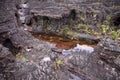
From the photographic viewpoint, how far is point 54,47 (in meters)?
11.2

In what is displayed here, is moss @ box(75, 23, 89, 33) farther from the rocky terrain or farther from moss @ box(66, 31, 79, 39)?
moss @ box(66, 31, 79, 39)

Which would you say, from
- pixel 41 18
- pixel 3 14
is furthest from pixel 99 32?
pixel 3 14

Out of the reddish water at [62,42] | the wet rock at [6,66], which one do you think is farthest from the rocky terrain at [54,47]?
the reddish water at [62,42]

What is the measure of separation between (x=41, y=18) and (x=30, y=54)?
744 centimetres

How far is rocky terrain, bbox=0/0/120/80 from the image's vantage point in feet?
20.9

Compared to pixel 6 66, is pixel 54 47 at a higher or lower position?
lower

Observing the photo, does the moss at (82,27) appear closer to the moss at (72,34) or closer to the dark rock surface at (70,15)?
the dark rock surface at (70,15)

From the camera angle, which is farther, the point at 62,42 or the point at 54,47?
the point at 62,42

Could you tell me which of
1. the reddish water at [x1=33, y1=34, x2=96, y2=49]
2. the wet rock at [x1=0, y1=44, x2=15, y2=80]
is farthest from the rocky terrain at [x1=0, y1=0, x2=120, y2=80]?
the reddish water at [x1=33, y1=34, x2=96, y2=49]

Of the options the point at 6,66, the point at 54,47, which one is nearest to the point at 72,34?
the point at 54,47

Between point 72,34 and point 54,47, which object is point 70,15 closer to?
point 72,34

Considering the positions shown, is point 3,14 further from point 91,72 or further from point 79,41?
point 79,41

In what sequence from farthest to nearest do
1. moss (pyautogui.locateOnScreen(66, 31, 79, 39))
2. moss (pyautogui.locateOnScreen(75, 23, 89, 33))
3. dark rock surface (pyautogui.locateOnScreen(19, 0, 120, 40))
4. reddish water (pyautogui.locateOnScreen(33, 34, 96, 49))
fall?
1. dark rock surface (pyautogui.locateOnScreen(19, 0, 120, 40))
2. moss (pyautogui.locateOnScreen(75, 23, 89, 33))
3. moss (pyautogui.locateOnScreen(66, 31, 79, 39))
4. reddish water (pyautogui.locateOnScreen(33, 34, 96, 49))

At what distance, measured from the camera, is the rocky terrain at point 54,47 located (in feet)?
20.9
